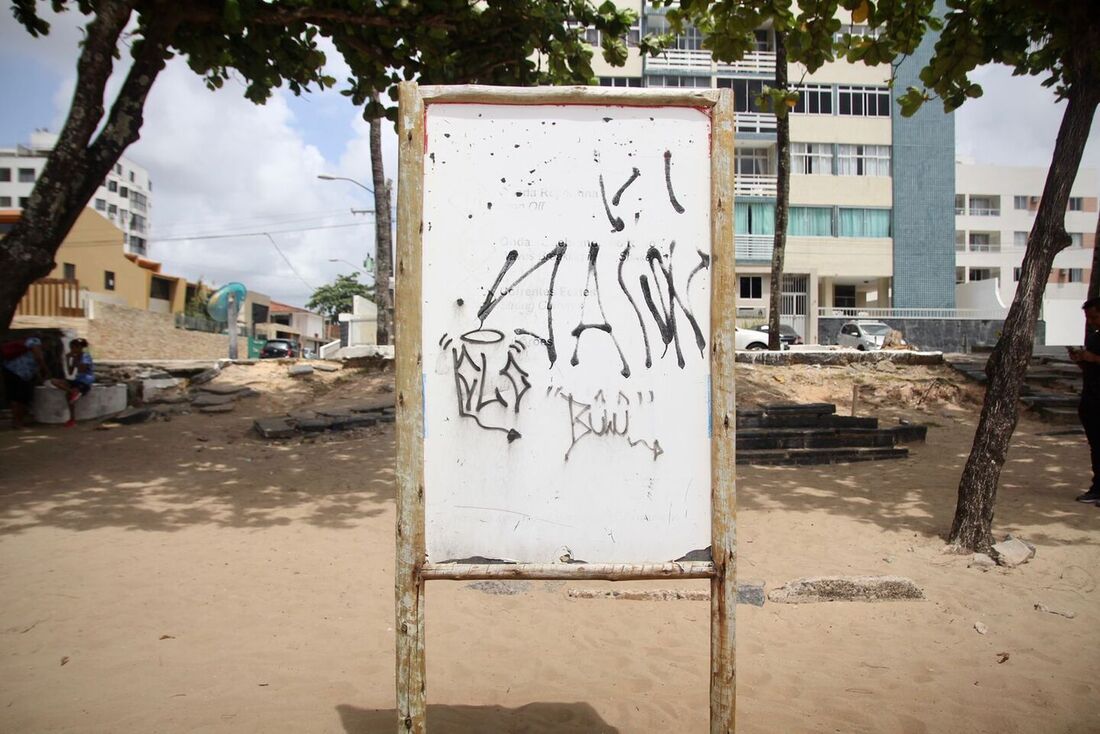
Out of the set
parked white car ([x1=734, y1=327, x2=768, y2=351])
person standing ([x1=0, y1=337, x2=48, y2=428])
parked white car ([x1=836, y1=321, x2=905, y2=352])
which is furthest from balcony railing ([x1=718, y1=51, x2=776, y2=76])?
person standing ([x1=0, y1=337, x2=48, y2=428])

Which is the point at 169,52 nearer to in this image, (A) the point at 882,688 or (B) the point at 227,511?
(B) the point at 227,511

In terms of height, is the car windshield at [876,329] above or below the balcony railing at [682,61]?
below

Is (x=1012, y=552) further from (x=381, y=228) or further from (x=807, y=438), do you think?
(x=381, y=228)

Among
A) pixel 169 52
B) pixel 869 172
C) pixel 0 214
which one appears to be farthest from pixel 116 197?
pixel 169 52

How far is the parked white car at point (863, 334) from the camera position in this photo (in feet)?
78.9

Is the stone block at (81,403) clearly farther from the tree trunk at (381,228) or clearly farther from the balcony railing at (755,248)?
the balcony railing at (755,248)

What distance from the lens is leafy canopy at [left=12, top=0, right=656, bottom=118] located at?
22.2ft

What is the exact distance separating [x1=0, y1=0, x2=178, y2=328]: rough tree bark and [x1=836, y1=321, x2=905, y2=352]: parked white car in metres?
22.4

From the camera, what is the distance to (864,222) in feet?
97.9

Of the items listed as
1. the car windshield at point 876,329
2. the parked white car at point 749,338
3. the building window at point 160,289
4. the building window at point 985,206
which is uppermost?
the building window at point 985,206

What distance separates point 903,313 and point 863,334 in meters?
5.10

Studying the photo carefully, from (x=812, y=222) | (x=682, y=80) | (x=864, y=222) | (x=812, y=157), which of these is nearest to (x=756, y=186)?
(x=812, y=157)

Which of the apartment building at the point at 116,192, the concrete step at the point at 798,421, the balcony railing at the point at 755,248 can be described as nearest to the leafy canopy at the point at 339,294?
the apartment building at the point at 116,192

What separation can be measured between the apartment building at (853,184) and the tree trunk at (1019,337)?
2472 centimetres
